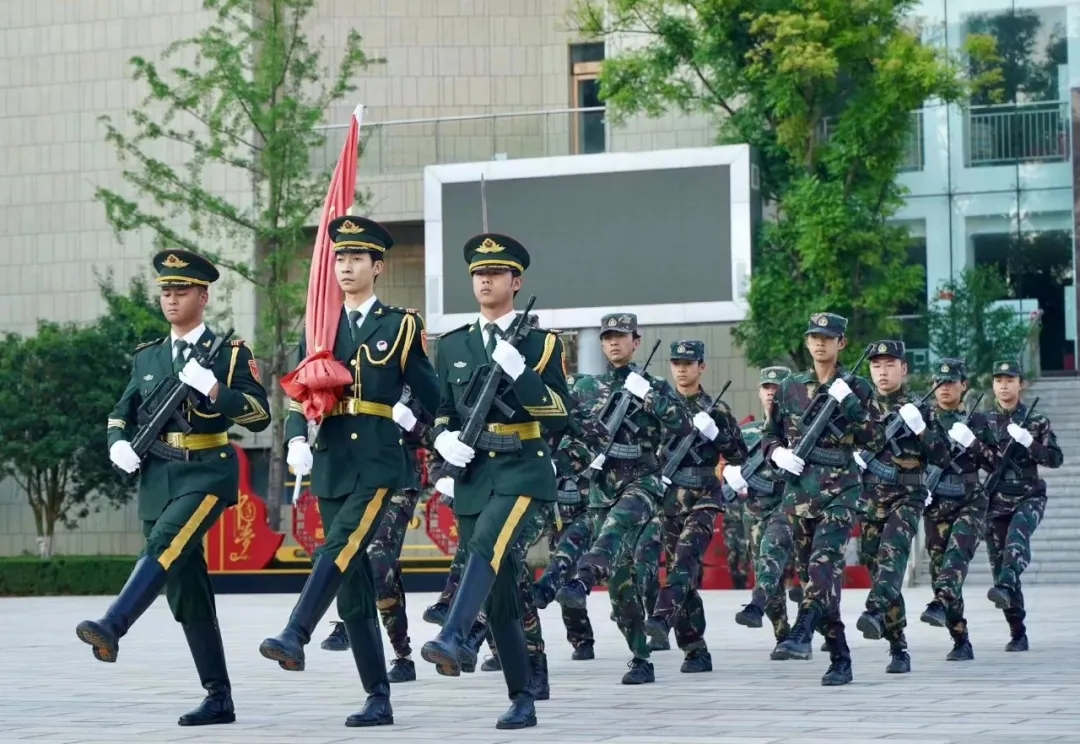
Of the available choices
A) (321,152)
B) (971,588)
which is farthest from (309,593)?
(321,152)

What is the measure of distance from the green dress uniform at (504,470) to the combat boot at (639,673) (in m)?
2.50

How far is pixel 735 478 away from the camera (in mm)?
14141

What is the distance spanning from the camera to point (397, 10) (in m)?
35.0

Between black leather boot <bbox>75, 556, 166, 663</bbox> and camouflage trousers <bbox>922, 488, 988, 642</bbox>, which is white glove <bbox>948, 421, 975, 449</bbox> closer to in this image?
camouflage trousers <bbox>922, 488, 988, 642</bbox>

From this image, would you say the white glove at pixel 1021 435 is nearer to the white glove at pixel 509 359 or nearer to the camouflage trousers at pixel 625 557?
the camouflage trousers at pixel 625 557

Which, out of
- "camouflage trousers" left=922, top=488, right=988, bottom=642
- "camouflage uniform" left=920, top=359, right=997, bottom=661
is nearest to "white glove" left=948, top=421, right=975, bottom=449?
"camouflage uniform" left=920, top=359, right=997, bottom=661

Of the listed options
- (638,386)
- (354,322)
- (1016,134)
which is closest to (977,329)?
(1016,134)

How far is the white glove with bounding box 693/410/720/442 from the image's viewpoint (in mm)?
12523

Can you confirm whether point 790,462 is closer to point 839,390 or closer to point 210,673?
point 839,390

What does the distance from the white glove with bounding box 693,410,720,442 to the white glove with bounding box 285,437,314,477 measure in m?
3.93

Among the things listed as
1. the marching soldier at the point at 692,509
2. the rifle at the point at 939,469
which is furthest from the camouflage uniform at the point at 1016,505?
the marching soldier at the point at 692,509

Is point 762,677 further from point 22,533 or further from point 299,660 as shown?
point 22,533

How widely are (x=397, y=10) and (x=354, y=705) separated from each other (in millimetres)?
26038

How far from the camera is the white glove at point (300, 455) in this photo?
352 inches
